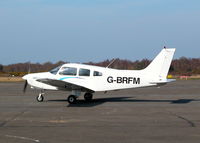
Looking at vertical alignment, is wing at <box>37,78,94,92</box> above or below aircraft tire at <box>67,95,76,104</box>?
above

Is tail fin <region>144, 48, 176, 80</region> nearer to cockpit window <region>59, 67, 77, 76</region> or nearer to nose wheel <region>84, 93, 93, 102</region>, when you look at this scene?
nose wheel <region>84, 93, 93, 102</region>

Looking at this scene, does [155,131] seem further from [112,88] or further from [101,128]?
[112,88]

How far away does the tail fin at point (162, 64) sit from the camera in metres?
17.6

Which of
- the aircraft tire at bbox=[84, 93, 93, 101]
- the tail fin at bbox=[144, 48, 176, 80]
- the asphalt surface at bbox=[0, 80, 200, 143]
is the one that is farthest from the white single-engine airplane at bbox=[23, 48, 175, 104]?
the asphalt surface at bbox=[0, 80, 200, 143]

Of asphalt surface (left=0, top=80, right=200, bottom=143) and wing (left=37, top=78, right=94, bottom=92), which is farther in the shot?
wing (left=37, top=78, right=94, bottom=92)

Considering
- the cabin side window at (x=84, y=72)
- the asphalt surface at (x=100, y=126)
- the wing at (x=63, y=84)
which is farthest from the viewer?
the cabin side window at (x=84, y=72)

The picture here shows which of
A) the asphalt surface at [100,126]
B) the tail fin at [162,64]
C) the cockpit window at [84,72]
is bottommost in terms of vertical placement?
the asphalt surface at [100,126]

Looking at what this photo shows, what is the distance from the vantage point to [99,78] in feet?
60.7

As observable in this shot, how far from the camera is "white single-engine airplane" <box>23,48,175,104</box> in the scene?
17.7m

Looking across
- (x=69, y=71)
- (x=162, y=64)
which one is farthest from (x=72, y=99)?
(x=162, y=64)

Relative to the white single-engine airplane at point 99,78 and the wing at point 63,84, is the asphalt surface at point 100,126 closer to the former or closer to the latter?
the wing at point 63,84

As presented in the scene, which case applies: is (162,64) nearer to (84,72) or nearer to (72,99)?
(84,72)

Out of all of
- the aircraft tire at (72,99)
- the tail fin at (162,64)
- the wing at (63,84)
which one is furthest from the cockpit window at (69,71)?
the tail fin at (162,64)

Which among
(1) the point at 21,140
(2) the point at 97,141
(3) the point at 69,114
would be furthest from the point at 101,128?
(3) the point at 69,114
